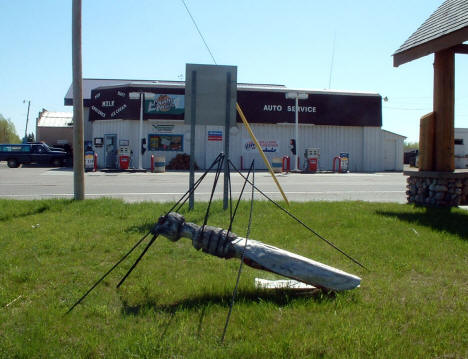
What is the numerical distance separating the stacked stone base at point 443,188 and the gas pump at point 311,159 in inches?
731

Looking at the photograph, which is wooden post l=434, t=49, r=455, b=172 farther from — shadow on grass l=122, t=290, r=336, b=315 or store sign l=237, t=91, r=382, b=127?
store sign l=237, t=91, r=382, b=127

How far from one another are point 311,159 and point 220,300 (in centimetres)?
2520

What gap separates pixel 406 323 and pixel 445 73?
24.1 feet

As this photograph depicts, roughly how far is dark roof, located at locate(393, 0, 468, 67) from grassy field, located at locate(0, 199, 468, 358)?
11.7 feet

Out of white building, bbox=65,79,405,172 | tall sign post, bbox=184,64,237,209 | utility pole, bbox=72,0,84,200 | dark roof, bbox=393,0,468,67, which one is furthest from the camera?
white building, bbox=65,79,405,172

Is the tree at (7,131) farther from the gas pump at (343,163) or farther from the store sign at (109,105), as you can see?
the gas pump at (343,163)

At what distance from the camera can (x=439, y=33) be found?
896 cm

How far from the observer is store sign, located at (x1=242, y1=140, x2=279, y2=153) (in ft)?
103

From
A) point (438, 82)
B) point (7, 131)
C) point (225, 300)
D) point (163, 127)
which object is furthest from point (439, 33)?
point (7, 131)

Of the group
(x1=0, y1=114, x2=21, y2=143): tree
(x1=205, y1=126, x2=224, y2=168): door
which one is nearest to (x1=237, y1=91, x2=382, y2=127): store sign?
(x1=205, y1=126, x2=224, y2=168): door

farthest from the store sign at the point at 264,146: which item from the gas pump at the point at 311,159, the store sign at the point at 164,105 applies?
the store sign at the point at 164,105

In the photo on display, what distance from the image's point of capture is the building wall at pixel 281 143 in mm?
30969

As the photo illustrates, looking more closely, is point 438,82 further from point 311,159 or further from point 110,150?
point 110,150

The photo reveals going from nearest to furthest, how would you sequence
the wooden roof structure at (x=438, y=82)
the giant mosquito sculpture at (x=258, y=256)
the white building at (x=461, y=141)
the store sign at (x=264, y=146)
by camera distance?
the giant mosquito sculpture at (x=258, y=256) → the wooden roof structure at (x=438, y=82) → the store sign at (x=264, y=146) → the white building at (x=461, y=141)
